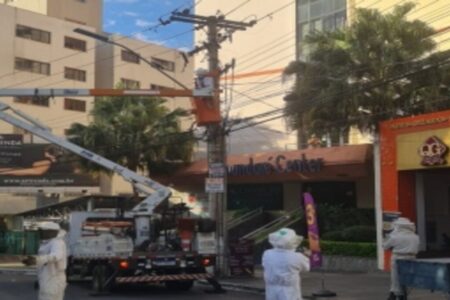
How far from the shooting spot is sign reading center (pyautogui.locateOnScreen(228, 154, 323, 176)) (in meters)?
29.8

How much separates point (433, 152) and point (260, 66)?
2640 cm

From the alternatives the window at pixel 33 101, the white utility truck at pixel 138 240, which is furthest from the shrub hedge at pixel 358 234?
the window at pixel 33 101

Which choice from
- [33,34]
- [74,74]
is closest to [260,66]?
[74,74]

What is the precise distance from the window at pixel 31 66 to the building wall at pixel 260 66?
49.6 feet

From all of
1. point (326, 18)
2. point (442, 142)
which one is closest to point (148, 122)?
point (326, 18)

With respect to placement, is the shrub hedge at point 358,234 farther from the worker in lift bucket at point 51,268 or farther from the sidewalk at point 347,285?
the worker in lift bucket at point 51,268

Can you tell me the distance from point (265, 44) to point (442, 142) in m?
26.3

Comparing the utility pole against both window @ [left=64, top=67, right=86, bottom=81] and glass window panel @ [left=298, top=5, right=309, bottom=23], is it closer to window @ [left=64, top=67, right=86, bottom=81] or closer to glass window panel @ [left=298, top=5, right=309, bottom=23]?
glass window panel @ [left=298, top=5, right=309, bottom=23]

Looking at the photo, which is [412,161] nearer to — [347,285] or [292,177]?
[347,285]

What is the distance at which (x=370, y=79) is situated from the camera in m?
24.2

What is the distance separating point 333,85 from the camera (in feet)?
78.5

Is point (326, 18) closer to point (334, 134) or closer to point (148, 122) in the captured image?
point (148, 122)

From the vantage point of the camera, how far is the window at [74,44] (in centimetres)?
5876

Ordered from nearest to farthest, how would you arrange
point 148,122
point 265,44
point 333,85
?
1. point 333,85
2. point 148,122
3. point 265,44
